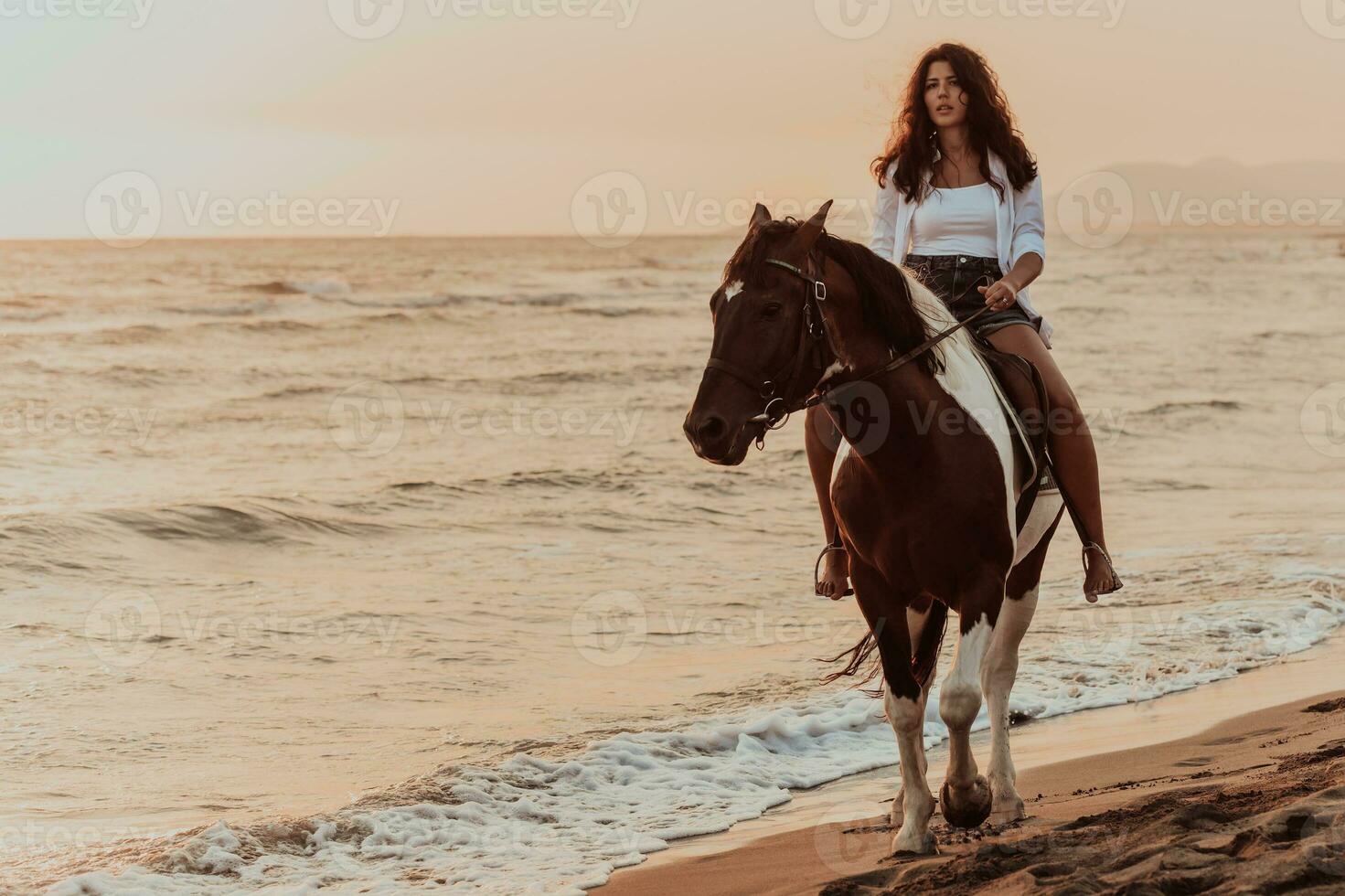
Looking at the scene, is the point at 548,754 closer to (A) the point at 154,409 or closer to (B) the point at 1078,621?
(B) the point at 1078,621

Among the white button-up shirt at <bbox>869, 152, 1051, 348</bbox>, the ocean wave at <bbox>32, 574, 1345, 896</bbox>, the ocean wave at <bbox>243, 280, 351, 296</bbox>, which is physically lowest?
the ocean wave at <bbox>32, 574, 1345, 896</bbox>

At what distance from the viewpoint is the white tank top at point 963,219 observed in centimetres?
546

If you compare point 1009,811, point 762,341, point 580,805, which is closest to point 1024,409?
point 762,341

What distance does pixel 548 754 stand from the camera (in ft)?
22.5

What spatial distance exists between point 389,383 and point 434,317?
13085 millimetres

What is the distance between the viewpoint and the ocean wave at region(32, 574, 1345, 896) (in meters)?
5.22

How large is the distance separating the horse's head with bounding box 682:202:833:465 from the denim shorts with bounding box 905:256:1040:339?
4.48ft

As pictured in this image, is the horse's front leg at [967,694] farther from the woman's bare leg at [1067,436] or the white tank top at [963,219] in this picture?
the white tank top at [963,219]

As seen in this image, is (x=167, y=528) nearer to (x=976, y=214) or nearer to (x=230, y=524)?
(x=230, y=524)

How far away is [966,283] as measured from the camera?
5.49 meters

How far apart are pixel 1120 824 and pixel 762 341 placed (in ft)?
6.71

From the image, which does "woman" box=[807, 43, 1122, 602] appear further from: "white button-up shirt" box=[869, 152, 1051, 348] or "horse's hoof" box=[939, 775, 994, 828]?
"horse's hoof" box=[939, 775, 994, 828]

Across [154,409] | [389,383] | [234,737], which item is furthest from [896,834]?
[389,383]

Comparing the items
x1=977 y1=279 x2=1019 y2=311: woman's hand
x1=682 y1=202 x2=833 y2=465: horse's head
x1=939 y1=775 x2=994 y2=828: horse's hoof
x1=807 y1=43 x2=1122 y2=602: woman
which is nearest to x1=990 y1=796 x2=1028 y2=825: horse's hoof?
x1=939 y1=775 x2=994 y2=828: horse's hoof
